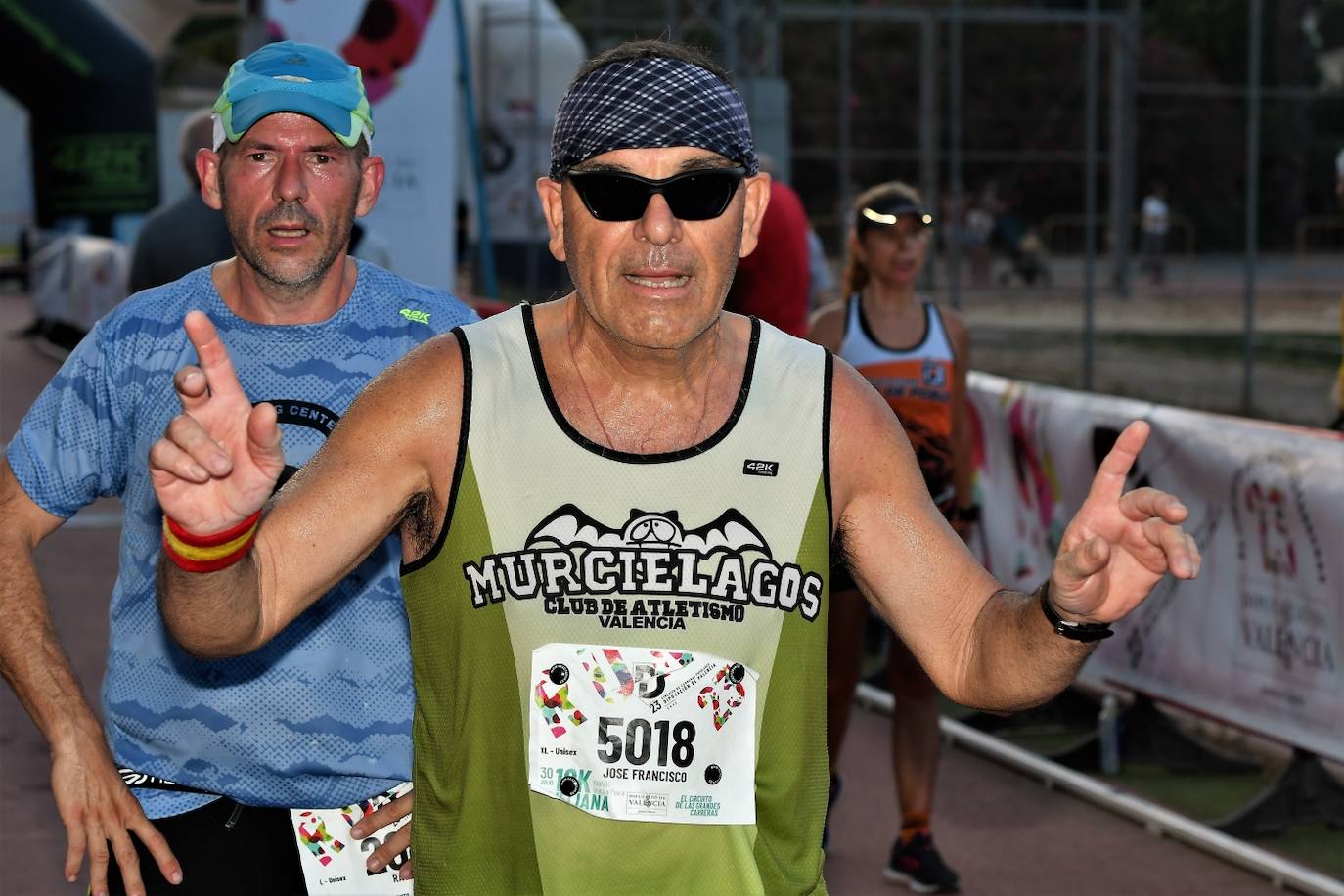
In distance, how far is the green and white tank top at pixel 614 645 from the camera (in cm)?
258

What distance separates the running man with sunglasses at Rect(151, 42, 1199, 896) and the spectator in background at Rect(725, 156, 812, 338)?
14.7ft

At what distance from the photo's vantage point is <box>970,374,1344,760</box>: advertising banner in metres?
6.39

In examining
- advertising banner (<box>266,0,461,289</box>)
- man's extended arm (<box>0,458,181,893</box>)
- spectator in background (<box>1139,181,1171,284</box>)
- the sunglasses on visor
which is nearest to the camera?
man's extended arm (<box>0,458,181,893</box>)

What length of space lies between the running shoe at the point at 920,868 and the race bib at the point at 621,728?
3.72m

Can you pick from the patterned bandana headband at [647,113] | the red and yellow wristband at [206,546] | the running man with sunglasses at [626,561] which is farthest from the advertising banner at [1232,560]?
the red and yellow wristband at [206,546]

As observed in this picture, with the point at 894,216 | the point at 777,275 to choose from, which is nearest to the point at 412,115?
the point at 777,275

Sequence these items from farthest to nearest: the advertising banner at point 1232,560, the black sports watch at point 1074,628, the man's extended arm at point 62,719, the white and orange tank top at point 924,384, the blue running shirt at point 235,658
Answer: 1. the white and orange tank top at point 924,384
2. the advertising banner at point 1232,560
3. the blue running shirt at point 235,658
4. the man's extended arm at point 62,719
5. the black sports watch at point 1074,628

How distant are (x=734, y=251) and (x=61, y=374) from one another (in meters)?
1.42

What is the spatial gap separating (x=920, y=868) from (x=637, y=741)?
3.78 meters

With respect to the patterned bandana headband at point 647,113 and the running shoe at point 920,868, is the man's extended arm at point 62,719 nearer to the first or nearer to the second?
the patterned bandana headband at point 647,113

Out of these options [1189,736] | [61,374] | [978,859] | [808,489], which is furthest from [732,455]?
[1189,736]

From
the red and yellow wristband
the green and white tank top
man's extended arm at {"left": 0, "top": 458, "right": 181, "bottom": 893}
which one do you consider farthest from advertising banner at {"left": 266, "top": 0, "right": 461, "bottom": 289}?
the red and yellow wristband

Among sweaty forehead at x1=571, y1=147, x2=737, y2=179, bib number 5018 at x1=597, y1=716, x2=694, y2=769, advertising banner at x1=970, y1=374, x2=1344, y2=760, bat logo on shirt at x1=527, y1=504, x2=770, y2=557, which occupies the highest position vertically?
sweaty forehead at x1=571, y1=147, x2=737, y2=179

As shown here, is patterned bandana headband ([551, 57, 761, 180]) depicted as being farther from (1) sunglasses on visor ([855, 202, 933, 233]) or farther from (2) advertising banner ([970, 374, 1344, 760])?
(2) advertising banner ([970, 374, 1344, 760])
